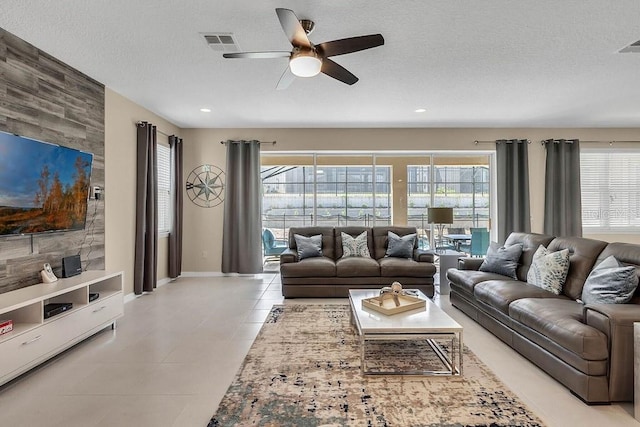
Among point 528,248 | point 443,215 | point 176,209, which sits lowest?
point 528,248

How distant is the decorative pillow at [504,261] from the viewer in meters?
3.95

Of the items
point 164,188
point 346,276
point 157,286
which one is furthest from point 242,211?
point 346,276

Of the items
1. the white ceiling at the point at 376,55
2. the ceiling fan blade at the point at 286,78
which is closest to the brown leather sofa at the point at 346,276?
the white ceiling at the point at 376,55

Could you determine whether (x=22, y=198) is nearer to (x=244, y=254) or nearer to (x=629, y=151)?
(x=244, y=254)

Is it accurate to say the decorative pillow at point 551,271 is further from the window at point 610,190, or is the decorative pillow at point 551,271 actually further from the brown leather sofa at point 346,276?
the window at point 610,190

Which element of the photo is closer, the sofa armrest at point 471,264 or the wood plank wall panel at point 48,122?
the wood plank wall panel at point 48,122

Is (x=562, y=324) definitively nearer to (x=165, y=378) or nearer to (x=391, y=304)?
(x=391, y=304)

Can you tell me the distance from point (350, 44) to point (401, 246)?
3467 mm

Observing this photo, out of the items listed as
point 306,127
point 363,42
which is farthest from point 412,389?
point 306,127

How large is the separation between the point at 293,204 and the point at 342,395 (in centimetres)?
462

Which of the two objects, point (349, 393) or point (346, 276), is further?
point (346, 276)

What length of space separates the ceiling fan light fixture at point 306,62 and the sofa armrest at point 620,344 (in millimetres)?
2560

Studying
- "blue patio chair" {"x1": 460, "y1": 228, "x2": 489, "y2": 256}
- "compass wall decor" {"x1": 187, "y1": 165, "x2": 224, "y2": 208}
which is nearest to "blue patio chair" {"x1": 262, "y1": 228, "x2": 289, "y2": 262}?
"compass wall decor" {"x1": 187, "y1": 165, "x2": 224, "y2": 208}

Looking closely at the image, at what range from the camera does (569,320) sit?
2.42 m
